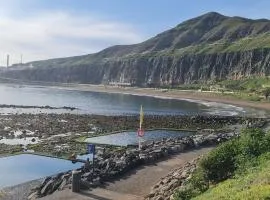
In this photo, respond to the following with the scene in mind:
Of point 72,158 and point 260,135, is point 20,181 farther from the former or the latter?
point 260,135

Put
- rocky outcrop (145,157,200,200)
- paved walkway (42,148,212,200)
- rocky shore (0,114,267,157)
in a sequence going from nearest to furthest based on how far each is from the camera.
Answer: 1. rocky outcrop (145,157,200,200)
2. paved walkway (42,148,212,200)
3. rocky shore (0,114,267,157)

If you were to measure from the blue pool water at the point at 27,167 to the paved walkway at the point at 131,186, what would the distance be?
9.54 metres

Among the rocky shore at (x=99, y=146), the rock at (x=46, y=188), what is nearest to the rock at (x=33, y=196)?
the rocky shore at (x=99, y=146)

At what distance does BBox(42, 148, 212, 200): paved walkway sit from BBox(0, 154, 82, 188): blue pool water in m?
9.54

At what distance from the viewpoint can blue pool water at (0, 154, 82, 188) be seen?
37375 millimetres

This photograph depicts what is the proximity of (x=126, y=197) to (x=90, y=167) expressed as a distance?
6911 millimetres

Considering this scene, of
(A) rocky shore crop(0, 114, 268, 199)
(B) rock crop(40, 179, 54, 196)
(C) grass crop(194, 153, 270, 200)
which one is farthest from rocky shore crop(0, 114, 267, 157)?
(C) grass crop(194, 153, 270, 200)

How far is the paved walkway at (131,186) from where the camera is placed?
26.4 metres

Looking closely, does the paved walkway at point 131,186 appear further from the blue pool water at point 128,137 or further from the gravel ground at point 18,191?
the blue pool water at point 128,137

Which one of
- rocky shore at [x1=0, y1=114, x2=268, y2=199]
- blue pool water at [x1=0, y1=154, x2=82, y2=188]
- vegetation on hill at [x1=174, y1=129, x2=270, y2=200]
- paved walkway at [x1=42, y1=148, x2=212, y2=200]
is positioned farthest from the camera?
blue pool water at [x1=0, y1=154, x2=82, y2=188]

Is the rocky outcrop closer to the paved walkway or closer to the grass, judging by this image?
the paved walkway

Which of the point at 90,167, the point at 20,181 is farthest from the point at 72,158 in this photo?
the point at 90,167

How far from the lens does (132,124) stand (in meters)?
80.9

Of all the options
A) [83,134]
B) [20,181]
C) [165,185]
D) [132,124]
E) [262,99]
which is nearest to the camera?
[165,185]
